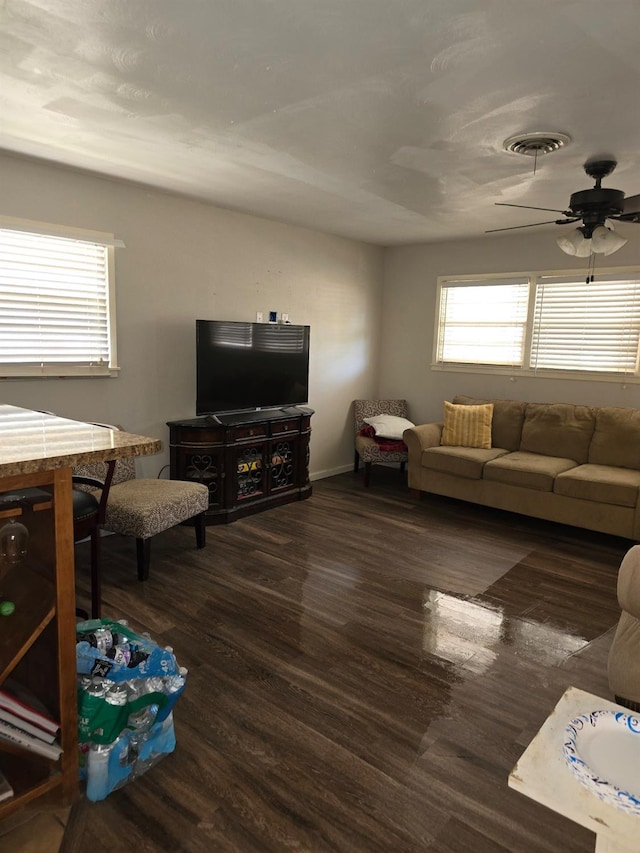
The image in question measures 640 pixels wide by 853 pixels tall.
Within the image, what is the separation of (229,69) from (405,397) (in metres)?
4.47

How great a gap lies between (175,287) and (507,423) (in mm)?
3200

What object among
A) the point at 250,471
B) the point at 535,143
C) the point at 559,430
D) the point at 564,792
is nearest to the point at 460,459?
the point at 559,430

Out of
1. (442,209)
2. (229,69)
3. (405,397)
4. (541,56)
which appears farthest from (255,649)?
(405,397)

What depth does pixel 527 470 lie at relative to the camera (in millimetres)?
4445

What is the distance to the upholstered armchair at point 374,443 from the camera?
545 cm

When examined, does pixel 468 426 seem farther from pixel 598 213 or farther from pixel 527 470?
pixel 598 213

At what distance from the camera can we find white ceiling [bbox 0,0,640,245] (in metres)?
1.75

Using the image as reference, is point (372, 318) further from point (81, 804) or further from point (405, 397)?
point (81, 804)

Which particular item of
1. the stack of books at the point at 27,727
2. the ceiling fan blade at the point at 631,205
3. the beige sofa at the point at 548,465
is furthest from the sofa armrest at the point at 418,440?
the stack of books at the point at 27,727

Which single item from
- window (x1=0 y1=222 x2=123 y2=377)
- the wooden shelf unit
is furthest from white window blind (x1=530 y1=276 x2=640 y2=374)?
the wooden shelf unit

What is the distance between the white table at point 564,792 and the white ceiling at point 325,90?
1995 millimetres

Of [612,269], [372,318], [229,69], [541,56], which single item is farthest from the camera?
[372,318]

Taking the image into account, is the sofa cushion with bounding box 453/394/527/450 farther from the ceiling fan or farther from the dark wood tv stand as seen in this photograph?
the ceiling fan

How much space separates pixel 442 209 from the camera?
4238mm
